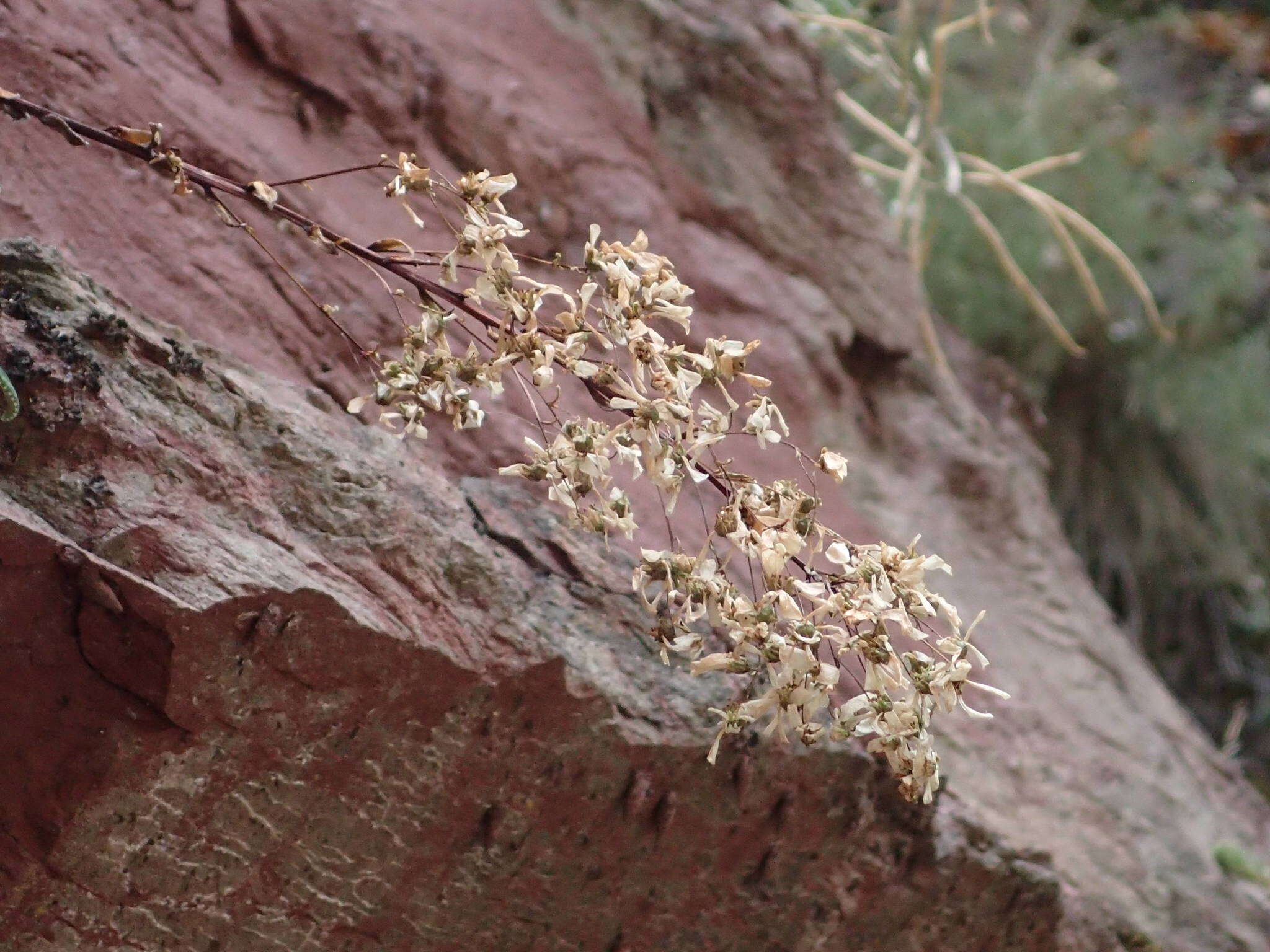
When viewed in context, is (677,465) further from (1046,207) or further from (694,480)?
(1046,207)

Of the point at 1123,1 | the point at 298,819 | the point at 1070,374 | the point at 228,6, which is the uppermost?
the point at 228,6

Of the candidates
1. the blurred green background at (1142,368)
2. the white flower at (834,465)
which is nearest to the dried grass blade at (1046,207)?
the blurred green background at (1142,368)

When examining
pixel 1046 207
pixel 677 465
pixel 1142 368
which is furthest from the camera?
pixel 1142 368

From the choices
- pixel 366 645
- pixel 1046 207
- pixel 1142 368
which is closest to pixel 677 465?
pixel 366 645

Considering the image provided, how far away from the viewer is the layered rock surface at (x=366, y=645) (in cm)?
80

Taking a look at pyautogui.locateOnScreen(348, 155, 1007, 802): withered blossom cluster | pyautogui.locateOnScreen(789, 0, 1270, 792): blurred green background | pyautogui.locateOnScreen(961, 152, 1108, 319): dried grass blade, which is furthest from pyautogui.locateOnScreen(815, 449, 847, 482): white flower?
pyautogui.locateOnScreen(789, 0, 1270, 792): blurred green background

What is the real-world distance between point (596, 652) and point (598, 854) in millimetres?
159

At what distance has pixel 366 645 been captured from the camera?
2.86 feet

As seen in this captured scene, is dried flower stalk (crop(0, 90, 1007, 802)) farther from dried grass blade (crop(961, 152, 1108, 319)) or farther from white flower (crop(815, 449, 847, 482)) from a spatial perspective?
dried grass blade (crop(961, 152, 1108, 319))

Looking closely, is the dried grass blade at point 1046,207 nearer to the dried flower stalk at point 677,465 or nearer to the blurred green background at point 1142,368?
the blurred green background at point 1142,368

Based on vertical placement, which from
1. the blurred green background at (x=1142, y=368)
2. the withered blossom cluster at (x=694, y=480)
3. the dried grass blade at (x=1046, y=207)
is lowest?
the blurred green background at (x=1142, y=368)

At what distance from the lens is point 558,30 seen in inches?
64.4

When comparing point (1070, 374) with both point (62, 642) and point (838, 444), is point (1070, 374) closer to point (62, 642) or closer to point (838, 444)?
point (838, 444)

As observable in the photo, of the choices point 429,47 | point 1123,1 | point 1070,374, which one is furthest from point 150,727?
point 1123,1
